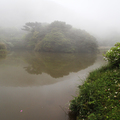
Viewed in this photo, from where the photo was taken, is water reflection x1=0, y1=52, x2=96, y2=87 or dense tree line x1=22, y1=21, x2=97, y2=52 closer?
water reflection x1=0, y1=52, x2=96, y2=87

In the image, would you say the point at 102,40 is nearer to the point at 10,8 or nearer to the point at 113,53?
the point at 113,53

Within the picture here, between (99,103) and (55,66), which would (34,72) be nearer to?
(55,66)

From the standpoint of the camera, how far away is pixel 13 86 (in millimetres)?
3695

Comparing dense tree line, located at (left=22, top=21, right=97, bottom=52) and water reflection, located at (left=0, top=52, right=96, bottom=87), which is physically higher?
dense tree line, located at (left=22, top=21, right=97, bottom=52)

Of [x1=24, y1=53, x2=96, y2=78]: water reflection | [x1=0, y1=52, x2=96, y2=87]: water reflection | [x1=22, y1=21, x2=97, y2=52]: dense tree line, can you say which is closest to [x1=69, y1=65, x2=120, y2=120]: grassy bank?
[x1=0, y1=52, x2=96, y2=87]: water reflection

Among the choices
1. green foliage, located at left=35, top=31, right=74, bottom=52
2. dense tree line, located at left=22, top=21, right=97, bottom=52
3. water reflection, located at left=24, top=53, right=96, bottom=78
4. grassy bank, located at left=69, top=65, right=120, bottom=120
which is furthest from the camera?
dense tree line, located at left=22, top=21, right=97, bottom=52

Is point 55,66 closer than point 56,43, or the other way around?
point 55,66

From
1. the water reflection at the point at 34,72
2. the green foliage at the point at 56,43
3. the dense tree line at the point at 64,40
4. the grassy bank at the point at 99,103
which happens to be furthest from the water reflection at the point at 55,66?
the dense tree line at the point at 64,40

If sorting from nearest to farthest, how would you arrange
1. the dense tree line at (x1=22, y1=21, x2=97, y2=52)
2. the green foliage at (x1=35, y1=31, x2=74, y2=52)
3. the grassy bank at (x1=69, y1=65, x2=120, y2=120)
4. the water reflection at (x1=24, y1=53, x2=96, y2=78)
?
the grassy bank at (x1=69, y1=65, x2=120, y2=120)
the water reflection at (x1=24, y1=53, x2=96, y2=78)
the green foliage at (x1=35, y1=31, x2=74, y2=52)
the dense tree line at (x1=22, y1=21, x2=97, y2=52)

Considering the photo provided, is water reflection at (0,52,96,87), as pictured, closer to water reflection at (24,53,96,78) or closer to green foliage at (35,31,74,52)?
water reflection at (24,53,96,78)

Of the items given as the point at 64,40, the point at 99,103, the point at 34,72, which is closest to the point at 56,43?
the point at 64,40

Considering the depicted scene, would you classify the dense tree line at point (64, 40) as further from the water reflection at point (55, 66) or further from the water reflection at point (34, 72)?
the water reflection at point (34, 72)

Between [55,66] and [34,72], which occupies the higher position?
[55,66]

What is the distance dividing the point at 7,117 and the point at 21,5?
94547 mm
